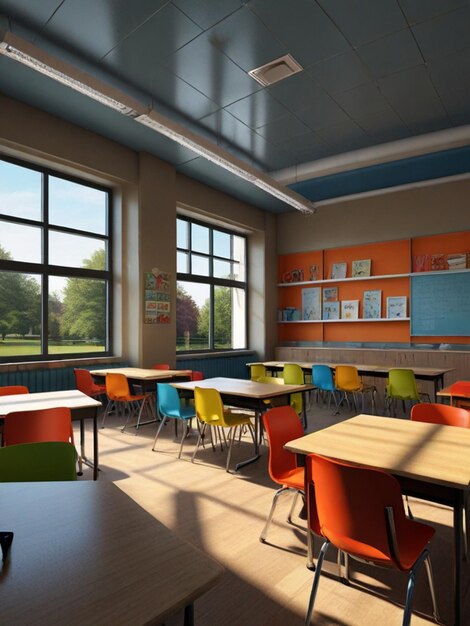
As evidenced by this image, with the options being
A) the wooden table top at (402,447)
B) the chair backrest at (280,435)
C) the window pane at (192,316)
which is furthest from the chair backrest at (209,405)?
the window pane at (192,316)

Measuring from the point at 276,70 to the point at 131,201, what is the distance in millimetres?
3396

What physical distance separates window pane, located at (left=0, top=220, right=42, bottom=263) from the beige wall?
1.03 m

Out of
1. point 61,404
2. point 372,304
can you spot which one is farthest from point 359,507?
point 372,304

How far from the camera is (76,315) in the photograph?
6.89 meters

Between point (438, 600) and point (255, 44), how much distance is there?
4.84m

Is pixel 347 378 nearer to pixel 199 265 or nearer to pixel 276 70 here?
pixel 199 265

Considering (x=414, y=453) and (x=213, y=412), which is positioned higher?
(x=414, y=453)

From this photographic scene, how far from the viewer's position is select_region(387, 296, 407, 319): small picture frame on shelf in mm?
8281

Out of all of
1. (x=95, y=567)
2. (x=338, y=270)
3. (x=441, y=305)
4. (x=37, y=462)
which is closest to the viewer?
(x=95, y=567)

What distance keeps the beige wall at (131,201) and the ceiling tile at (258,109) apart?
79.0 inches

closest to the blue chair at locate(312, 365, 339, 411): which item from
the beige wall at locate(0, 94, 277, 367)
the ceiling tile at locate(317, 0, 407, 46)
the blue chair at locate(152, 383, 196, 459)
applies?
the beige wall at locate(0, 94, 277, 367)

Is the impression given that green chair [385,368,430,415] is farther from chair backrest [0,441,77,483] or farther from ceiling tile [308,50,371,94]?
chair backrest [0,441,77,483]

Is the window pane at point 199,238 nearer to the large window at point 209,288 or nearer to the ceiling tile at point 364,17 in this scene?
the large window at point 209,288

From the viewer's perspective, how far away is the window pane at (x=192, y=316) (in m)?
8.50
